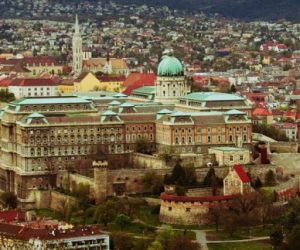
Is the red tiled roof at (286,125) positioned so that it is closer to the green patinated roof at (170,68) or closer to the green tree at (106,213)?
the green patinated roof at (170,68)

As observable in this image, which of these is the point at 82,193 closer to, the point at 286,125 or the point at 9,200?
the point at 9,200

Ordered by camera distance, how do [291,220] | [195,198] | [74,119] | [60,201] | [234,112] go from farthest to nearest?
[234,112] < [74,119] < [60,201] < [195,198] < [291,220]

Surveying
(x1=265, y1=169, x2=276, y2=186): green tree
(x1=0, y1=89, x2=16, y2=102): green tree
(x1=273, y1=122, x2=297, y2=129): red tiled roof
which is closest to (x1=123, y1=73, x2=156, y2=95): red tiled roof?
(x1=0, y1=89, x2=16, y2=102): green tree

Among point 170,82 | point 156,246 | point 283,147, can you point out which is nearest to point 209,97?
point 170,82

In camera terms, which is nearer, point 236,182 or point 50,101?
point 236,182

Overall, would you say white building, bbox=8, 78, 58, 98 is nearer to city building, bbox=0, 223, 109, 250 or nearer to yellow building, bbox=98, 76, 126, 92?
yellow building, bbox=98, 76, 126, 92
